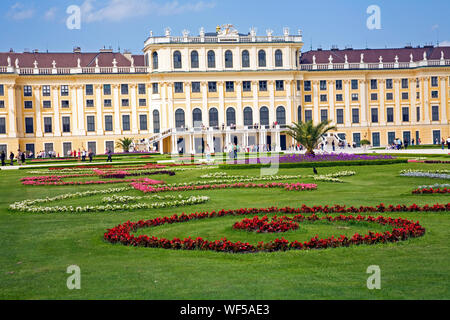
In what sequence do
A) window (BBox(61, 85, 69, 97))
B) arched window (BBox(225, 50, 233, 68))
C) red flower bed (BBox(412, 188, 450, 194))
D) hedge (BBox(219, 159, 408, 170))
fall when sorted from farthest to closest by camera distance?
arched window (BBox(225, 50, 233, 68)) → window (BBox(61, 85, 69, 97)) → hedge (BBox(219, 159, 408, 170)) → red flower bed (BBox(412, 188, 450, 194))

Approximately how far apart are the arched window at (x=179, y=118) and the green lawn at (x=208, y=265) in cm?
5732

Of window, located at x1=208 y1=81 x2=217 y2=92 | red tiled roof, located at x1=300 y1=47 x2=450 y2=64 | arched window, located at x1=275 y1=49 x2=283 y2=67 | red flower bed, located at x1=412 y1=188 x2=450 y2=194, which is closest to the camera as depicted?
red flower bed, located at x1=412 y1=188 x2=450 y2=194

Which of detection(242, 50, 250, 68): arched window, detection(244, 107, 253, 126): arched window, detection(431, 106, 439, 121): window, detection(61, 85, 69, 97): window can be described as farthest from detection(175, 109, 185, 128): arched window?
detection(431, 106, 439, 121): window

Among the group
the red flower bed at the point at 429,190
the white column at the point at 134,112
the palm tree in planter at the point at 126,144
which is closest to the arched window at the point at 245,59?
the white column at the point at 134,112

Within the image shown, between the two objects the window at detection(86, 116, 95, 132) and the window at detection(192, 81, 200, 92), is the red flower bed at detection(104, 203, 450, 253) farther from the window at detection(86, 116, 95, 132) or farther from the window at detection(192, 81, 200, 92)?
the window at detection(86, 116, 95, 132)

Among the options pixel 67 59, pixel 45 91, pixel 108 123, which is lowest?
pixel 108 123

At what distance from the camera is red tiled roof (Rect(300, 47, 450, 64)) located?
8050cm

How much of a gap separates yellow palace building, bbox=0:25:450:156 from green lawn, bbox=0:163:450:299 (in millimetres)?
56458

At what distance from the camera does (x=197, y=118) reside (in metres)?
73.8

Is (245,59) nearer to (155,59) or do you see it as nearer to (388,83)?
(155,59)

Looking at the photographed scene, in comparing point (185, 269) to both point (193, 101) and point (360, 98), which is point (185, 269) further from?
point (360, 98)

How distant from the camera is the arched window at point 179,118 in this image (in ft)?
240

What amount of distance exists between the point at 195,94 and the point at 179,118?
11.9 ft

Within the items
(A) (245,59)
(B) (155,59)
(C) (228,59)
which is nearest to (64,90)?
(B) (155,59)
